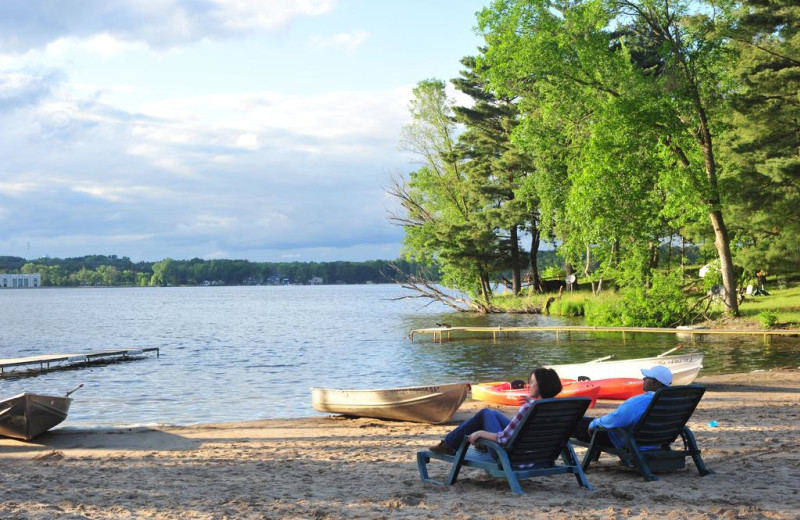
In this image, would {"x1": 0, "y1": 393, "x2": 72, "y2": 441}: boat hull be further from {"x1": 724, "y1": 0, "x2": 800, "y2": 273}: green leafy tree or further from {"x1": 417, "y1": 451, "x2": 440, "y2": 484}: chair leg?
{"x1": 724, "y1": 0, "x2": 800, "y2": 273}: green leafy tree

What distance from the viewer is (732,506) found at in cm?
719

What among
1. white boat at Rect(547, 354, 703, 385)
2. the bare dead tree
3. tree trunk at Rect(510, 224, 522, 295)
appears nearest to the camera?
white boat at Rect(547, 354, 703, 385)

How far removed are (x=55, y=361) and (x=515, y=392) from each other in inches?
897

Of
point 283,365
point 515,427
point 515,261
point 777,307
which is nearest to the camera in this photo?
point 515,427

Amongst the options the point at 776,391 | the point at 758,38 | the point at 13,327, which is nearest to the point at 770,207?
the point at 758,38

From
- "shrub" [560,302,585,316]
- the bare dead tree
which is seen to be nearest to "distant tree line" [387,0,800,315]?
"shrub" [560,302,585,316]

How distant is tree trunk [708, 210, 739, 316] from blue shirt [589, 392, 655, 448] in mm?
27505

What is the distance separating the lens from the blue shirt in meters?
8.57

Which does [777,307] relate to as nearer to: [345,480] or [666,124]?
[666,124]

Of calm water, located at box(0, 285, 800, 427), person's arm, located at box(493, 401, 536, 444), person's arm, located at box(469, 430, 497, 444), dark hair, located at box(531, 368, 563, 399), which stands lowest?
calm water, located at box(0, 285, 800, 427)

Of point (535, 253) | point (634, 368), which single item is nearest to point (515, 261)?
point (535, 253)

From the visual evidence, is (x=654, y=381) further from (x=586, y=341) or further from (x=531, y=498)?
(x=586, y=341)

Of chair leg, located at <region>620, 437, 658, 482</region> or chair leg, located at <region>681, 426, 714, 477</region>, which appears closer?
chair leg, located at <region>620, 437, 658, 482</region>

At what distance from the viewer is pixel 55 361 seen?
32.0 meters
